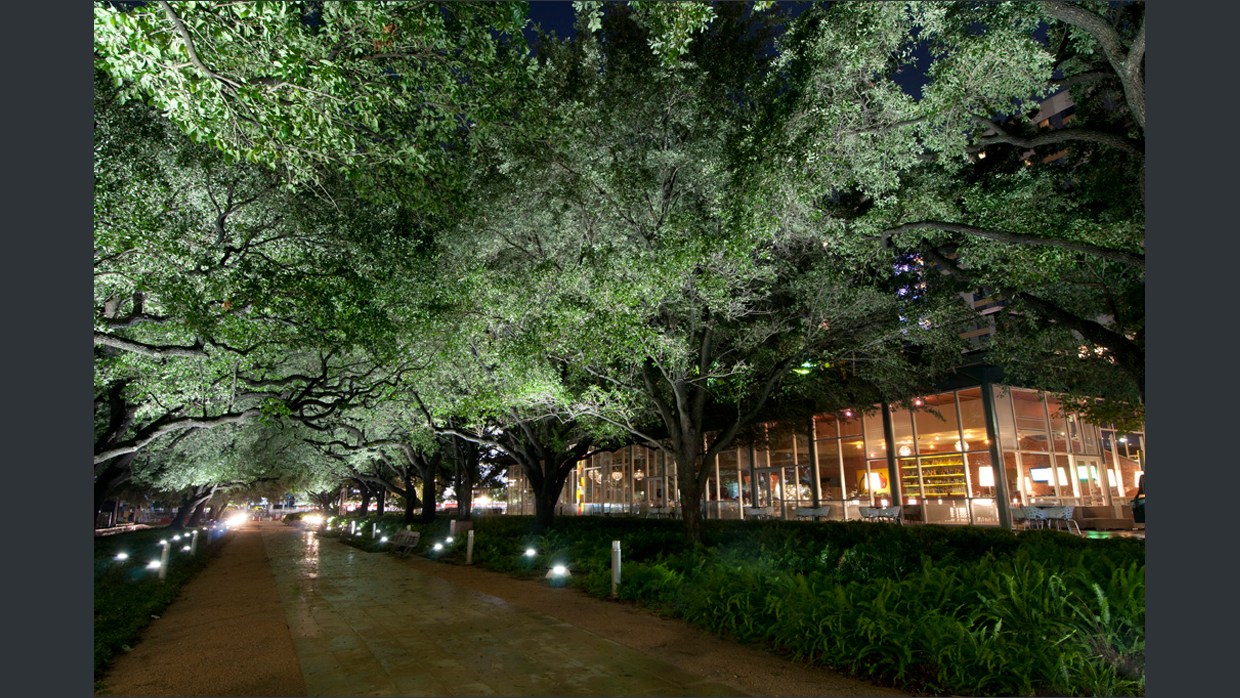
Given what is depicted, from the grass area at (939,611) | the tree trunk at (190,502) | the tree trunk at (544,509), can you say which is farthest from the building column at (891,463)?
the tree trunk at (190,502)

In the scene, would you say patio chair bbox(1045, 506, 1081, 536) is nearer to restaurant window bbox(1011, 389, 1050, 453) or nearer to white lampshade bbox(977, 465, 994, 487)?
white lampshade bbox(977, 465, 994, 487)

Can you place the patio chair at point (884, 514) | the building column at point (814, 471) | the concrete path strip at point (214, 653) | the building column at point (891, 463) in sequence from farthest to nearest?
the building column at point (814, 471) → the building column at point (891, 463) → the patio chair at point (884, 514) → the concrete path strip at point (214, 653)

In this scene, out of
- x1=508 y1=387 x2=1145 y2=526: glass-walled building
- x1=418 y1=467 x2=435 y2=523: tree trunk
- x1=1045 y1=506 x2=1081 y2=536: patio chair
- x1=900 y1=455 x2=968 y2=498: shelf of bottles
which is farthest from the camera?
x1=418 y1=467 x2=435 y2=523: tree trunk

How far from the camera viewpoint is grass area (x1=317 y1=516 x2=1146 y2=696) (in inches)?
205

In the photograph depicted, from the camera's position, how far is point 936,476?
2052 cm

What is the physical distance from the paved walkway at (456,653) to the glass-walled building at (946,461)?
12511 millimetres

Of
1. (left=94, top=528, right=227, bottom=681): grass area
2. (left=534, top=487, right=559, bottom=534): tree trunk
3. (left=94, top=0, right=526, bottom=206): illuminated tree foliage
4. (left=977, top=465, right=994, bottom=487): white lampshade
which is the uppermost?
(left=94, top=0, right=526, bottom=206): illuminated tree foliage

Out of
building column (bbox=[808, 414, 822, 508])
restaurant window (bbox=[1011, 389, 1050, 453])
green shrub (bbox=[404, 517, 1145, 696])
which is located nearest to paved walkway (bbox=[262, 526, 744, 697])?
green shrub (bbox=[404, 517, 1145, 696])

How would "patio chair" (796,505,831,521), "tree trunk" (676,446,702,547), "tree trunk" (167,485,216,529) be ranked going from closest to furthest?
"tree trunk" (676,446,702,547) → "patio chair" (796,505,831,521) → "tree trunk" (167,485,216,529)

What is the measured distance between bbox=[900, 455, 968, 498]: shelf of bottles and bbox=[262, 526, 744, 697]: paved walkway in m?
16.7

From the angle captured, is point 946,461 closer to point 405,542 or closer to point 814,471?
point 814,471

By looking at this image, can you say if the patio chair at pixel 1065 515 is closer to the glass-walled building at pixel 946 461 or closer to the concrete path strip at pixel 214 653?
the glass-walled building at pixel 946 461

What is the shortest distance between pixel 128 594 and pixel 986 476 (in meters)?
22.8

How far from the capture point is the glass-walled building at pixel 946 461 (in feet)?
62.8
